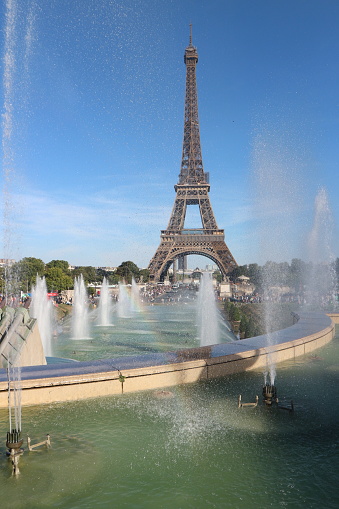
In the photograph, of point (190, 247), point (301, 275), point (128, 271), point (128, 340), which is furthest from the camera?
point (128, 271)

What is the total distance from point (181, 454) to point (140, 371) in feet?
9.22

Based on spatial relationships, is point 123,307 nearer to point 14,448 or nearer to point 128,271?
point 14,448

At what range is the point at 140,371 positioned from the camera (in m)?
9.17

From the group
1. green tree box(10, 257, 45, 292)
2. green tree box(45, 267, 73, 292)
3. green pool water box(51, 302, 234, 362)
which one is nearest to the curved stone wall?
green pool water box(51, 302, 234, 362)

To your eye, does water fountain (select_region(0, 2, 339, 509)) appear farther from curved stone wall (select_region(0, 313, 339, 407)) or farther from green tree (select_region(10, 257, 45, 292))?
green tree (select_region(10, 257, 45, 292))

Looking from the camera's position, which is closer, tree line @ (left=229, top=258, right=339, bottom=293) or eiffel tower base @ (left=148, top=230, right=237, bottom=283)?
tree line @ (left=229, top=258, right=339, bottom=293)

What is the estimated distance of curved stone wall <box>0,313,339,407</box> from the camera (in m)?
8.41

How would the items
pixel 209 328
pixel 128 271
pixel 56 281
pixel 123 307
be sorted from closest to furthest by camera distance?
pixel 209 328, pixel 123 307, pixel 56 281, pixel 128 271

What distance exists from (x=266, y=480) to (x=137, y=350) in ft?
38.7

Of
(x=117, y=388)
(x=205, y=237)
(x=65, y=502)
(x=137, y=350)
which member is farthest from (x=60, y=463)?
(x=205, y=237)

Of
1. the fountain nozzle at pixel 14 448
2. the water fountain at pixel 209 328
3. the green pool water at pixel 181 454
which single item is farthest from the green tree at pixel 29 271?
the fountain nozzle at pixel 14 448

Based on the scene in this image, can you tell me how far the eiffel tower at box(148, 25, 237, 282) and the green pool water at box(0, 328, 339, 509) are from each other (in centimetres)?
6894

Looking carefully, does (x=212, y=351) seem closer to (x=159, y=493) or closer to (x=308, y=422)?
(x=308, y=422)

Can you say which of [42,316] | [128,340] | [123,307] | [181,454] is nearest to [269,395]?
[181,454]
